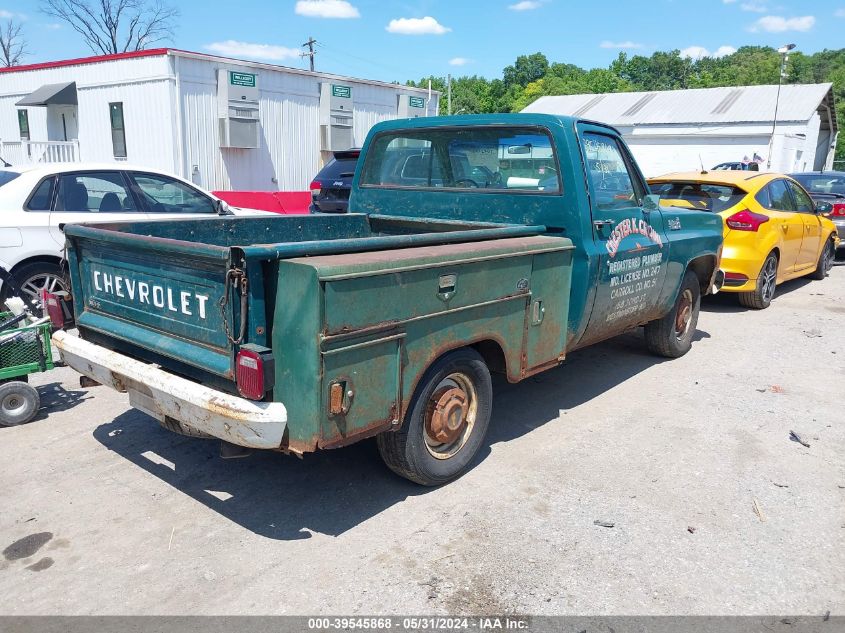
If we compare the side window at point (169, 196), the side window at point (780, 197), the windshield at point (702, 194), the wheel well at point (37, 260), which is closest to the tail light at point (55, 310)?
the wheel well at point (37, 260)

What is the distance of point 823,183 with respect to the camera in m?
15.4

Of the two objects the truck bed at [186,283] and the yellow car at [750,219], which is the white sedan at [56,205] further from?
the yellow car at [750,219]

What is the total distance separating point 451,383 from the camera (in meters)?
3.95

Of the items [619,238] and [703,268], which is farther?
[703,268]

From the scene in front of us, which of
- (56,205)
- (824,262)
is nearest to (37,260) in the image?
(56,205)

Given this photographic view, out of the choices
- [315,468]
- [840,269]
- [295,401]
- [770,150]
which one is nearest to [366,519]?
[315,468]

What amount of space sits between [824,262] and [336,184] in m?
8.34

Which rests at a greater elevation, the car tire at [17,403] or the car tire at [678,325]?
the car tire at [678,325]

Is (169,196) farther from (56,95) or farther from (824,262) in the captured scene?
(56,95)

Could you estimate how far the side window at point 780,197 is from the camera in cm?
912

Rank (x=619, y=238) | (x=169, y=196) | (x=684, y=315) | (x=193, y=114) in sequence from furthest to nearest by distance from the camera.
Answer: (x=193, y=114) < (x=169, y=196) < (x=684, y=315) < (x=619, y=238)

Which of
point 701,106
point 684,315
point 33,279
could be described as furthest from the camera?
point 701,106

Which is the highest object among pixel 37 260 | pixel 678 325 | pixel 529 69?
pixel 529 69

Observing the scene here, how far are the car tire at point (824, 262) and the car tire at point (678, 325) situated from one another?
18.8 feet
